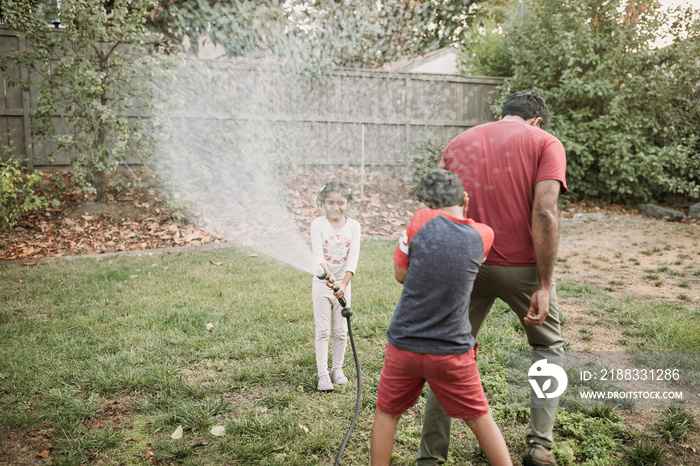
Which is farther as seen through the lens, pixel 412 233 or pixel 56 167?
pixel 56 167

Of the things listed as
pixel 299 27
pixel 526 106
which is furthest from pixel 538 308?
pixel 299 27

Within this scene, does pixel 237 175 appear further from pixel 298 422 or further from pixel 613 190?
pixel 613 190

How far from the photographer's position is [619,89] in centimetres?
982

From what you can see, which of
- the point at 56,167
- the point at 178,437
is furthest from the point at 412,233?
the point at 56,167

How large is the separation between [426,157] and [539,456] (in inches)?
322

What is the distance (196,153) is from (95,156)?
1.64 metres

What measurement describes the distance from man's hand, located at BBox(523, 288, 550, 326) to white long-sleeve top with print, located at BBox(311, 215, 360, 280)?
3.95 feet

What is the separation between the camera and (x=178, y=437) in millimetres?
2725

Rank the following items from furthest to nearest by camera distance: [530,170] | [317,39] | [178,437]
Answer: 1. [317,39]
2. [178,437]
3. [530,170]

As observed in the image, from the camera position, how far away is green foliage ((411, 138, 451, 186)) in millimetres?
10039

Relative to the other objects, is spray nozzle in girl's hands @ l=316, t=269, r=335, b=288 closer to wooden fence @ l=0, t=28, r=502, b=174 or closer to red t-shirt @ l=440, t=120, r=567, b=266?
red t-shirt @ l=440, t=120, r=567, b=266

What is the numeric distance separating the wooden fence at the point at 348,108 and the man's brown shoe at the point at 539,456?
25.6 feet

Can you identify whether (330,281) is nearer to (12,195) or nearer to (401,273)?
(401,273)

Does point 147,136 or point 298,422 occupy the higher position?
point 147,136
